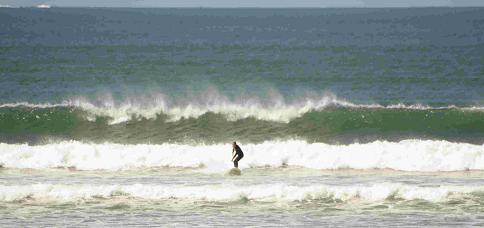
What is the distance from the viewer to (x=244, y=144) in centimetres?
3325

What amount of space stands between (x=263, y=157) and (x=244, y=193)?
6.30 metres

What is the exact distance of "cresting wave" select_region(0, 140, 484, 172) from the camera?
2912 centimetres

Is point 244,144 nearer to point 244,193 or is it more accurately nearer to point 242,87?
point 244,193

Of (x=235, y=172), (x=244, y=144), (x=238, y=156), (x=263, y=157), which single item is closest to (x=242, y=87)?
(x=244, y=144)

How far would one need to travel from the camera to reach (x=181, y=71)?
244 feet

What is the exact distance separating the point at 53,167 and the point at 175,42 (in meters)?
87.9

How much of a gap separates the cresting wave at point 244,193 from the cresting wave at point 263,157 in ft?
14.1

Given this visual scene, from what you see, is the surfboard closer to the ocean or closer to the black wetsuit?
the ocean

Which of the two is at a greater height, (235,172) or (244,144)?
(244,144)

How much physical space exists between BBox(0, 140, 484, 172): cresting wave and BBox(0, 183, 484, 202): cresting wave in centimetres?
431

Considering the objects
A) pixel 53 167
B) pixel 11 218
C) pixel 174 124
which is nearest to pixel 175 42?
pixel 174 124

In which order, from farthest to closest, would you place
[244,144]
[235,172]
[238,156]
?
A: [244,144], [238,156], [235,172]

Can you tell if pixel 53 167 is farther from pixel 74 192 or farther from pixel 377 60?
pixel 377 60

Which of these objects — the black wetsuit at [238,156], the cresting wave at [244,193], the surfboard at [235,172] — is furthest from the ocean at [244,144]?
the black wetsuit at [238,156]
